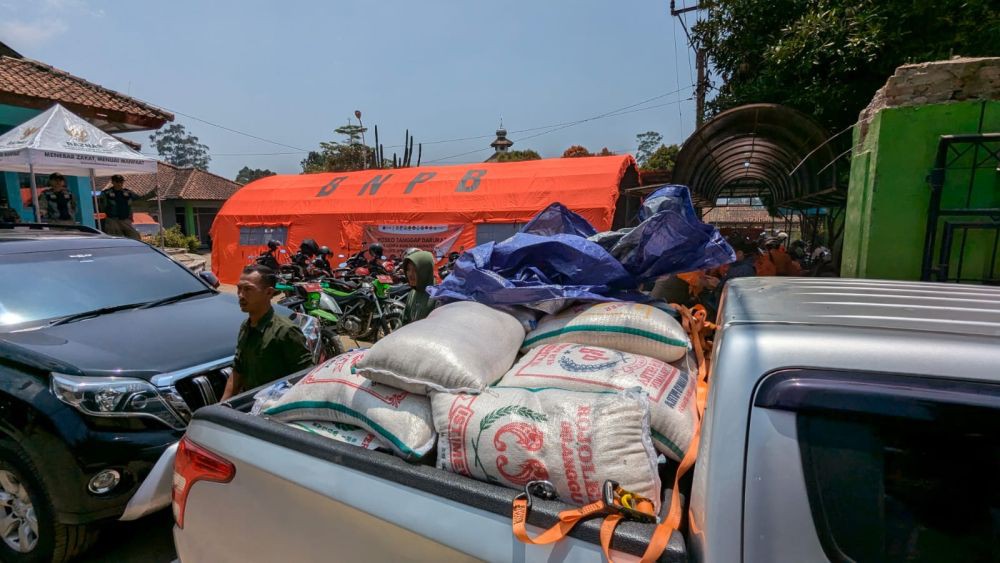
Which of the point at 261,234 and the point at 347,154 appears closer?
the point at 261,234

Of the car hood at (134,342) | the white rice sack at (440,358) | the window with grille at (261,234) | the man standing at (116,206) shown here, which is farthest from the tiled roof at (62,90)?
the white rice sack at (440,358)

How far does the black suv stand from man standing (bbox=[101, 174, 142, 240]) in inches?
268

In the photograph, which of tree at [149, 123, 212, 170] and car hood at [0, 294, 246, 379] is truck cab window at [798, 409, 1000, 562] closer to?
car hood at [0, 294, 246, 379]

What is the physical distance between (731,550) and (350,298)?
7.50 m

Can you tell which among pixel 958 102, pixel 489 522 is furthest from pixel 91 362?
pixel 958 102

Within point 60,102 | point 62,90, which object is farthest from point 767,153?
point 62,90

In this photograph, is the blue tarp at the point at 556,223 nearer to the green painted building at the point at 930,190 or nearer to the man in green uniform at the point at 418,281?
the man in green uniform at the point at 418,281

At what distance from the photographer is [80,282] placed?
12.4 feet

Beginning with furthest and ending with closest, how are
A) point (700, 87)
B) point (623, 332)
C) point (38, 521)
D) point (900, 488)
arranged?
point (700, 87) → point (38, 521) → point (623, 332) → point (900, 488)

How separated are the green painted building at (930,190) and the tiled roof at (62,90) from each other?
13.5 m

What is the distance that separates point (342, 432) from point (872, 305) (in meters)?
1.72

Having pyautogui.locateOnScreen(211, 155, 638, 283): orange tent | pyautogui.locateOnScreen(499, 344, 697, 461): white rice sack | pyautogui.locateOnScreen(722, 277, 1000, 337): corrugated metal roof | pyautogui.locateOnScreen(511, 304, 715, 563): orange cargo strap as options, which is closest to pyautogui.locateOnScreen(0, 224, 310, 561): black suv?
pyautogui.locateOnScreen(499, 344, 697, 461): white rice sack

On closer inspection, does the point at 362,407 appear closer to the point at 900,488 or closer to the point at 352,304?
the point at 900,488

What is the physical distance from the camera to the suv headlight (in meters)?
2.67
